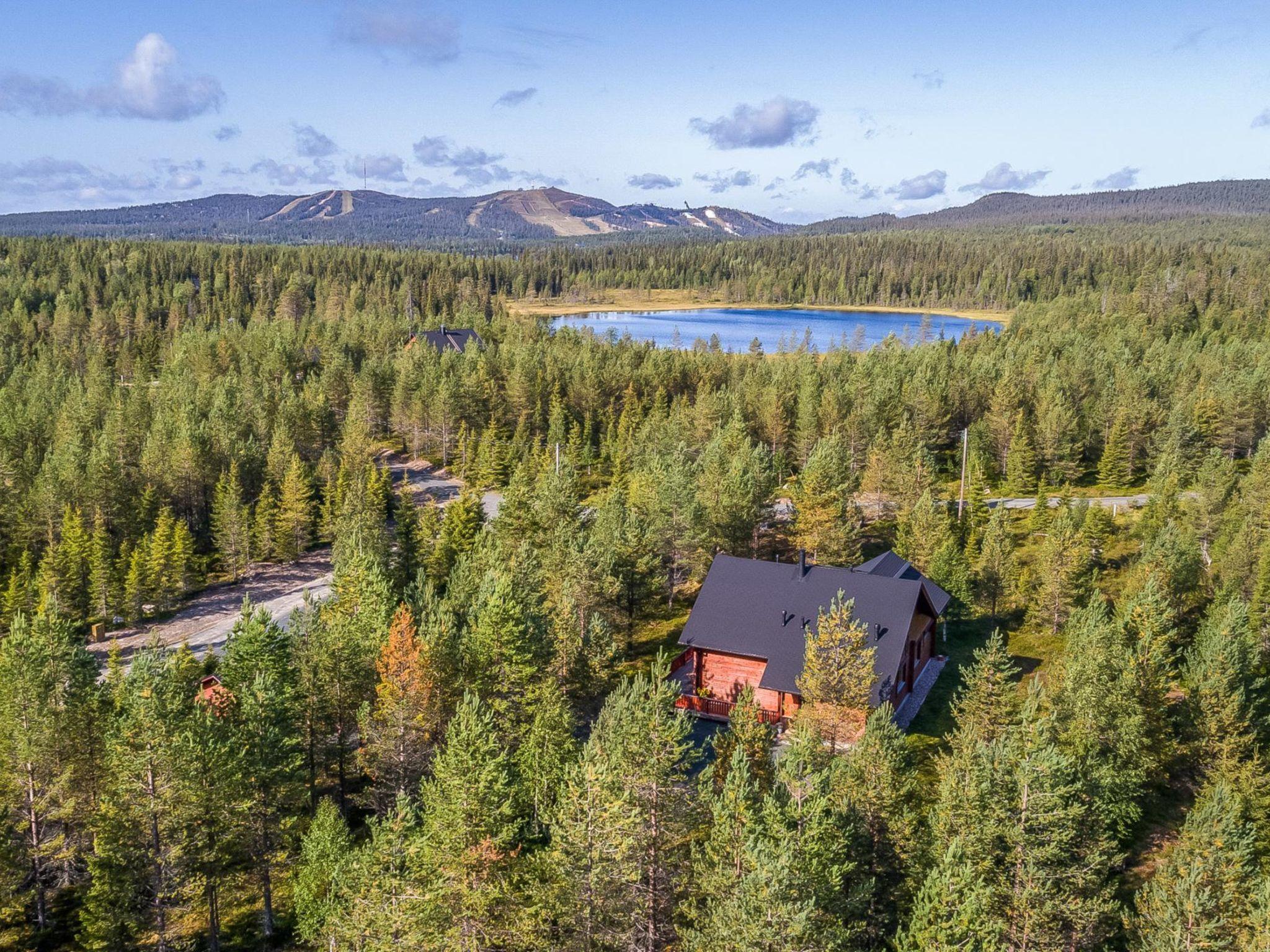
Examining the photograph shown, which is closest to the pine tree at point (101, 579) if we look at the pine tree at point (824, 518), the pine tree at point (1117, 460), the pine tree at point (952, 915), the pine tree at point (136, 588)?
the pine tree at point (136, 588)

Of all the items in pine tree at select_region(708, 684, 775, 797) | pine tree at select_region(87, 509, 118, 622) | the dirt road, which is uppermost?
pine tree at select_region(708, 684, 775, 797)

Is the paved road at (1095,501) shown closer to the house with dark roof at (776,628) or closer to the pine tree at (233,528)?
the house with dark roof at (776,628)

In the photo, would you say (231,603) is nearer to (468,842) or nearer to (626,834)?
(468,842)

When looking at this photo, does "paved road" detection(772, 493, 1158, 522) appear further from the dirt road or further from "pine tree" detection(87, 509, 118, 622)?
"pine tree" detection(87, 509, 118, 622)

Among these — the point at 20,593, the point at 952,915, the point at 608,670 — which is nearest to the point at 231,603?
the point at 20,593

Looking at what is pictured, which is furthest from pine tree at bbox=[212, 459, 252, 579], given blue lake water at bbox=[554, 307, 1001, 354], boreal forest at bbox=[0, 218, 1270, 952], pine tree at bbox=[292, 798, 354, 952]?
blue lake water at bbox=[554, 307, 1001, 354]

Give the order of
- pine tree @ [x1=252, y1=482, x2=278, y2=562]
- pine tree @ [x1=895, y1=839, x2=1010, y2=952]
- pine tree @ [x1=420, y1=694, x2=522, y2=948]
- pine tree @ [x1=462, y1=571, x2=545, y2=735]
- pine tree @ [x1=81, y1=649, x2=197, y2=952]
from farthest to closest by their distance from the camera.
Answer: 1. pine tree @ [x1=252, y1=482, x2=278, y2=562]
2. pine tree @ [x1=462, y1=571, x2=545, y2=735]
3. pine tree @ [x1=81, y1=649, x2=197, y2=952]
4. pine tree @ [x1=420, y1=694, x2=522, y2=948]
5. pine tree @ [x1=895, y1=839, x2=1010, y2=952]

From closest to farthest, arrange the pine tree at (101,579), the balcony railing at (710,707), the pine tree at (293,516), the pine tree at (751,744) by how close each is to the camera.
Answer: the pine tree at (751,744)
the balcony railing at (710,707)
the pine tree at (101,579)
the pine tree at (293,516)
